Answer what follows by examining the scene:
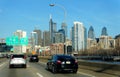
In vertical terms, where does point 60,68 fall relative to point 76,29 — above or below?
below

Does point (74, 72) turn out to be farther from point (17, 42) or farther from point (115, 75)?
point (17, 42)

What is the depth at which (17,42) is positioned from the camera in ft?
308

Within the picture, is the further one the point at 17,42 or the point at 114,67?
the point at 17,42

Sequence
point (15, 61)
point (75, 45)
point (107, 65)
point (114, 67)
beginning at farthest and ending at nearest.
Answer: point (75, 45), point (15, 61), point (107, 65), point (114, 67)

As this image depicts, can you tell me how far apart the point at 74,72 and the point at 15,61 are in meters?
11.2

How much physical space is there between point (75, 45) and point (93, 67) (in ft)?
408

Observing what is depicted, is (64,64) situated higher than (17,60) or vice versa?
(17,60)

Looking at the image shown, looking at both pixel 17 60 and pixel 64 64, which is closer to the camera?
pixel 64 64

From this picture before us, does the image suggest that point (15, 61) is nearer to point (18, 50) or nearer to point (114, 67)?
point (114, 67)

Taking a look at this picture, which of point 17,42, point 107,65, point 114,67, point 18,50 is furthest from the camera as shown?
point 18,50

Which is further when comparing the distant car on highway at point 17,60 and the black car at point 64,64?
the distant car on highway at point 17,60

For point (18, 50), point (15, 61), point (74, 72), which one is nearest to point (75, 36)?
point (18, 50)

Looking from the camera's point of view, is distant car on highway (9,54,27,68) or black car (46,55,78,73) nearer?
black car (46,55,78,73)

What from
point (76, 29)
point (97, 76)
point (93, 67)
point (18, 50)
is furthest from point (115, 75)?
point (18, 50)
